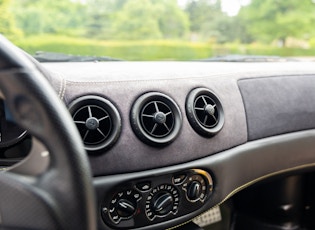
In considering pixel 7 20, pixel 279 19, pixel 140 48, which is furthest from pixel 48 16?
pixel 279 19

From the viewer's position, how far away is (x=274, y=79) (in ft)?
5.46

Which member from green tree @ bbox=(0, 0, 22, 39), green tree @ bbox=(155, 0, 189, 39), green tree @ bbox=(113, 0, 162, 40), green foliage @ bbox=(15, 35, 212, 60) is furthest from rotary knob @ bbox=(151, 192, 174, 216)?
green tree @ bbox=(155, 0, 189, 39)

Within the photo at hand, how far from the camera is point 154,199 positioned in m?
1.18

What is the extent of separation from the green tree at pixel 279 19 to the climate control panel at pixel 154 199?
289 centimetres

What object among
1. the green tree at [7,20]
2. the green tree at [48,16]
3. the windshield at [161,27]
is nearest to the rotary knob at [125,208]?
the windshield at [161,27]

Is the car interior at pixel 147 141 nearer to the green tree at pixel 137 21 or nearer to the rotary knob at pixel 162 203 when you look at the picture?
the rotary knob at pixel 162 203

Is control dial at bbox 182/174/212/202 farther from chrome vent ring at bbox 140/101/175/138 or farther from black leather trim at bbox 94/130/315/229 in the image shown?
chrome vent ring at bbox 140/101/175/138

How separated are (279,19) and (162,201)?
364 centimetres

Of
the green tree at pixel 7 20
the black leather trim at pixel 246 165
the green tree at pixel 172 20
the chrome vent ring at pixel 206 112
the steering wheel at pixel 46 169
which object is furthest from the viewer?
the green tree at pixel 172 20

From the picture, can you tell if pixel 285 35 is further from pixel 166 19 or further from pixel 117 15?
pixel 117 15

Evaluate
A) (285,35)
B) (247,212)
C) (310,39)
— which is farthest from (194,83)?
(285,35)

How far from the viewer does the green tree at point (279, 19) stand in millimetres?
3996

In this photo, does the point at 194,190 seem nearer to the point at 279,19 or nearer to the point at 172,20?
the point at 172,20

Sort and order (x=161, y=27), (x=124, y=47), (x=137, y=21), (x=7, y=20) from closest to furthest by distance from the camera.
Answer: (x=7, y=20)
(x=124, y=47)
(x=137, y=21)
(x=161, y=27)
